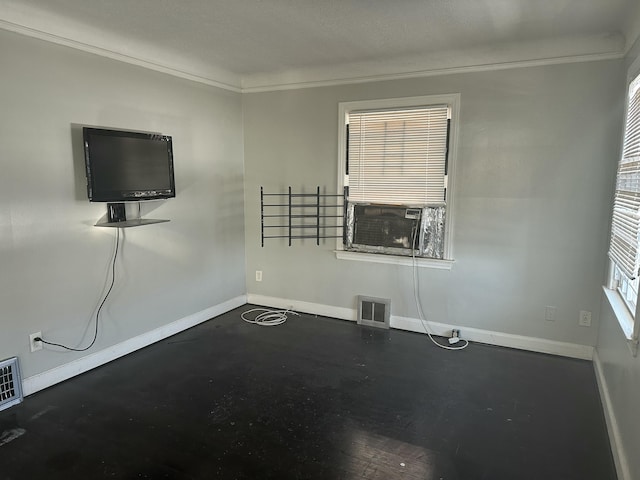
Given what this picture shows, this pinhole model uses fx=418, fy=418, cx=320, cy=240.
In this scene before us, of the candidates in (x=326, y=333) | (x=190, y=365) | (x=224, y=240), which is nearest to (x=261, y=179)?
(x=224, y=240)

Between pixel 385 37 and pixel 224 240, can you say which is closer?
pixel 385 37

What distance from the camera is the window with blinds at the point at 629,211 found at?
2.22 metres

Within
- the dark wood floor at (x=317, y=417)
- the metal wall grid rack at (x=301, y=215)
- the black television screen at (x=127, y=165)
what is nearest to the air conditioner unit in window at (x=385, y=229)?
the metal wall grid rack at (x=301, y=215)

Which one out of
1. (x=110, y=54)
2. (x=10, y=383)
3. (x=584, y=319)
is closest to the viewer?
(x=10, y=383)

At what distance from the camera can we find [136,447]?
2.29m

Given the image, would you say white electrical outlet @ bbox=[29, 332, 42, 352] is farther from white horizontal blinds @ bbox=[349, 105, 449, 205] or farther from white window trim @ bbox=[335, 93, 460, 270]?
white horizontal blinds @ bbox=[349, 105, 449, 205]

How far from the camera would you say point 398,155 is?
3.88 metres

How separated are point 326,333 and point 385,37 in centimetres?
257

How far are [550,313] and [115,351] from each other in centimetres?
356

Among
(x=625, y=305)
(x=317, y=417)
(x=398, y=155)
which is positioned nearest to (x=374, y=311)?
(x=398, y=155)

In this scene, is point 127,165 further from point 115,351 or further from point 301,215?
point 301,215

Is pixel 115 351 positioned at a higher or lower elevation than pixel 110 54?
lower

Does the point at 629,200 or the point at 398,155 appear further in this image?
the point at 398,155

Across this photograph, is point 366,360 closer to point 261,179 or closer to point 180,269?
point 180,269
